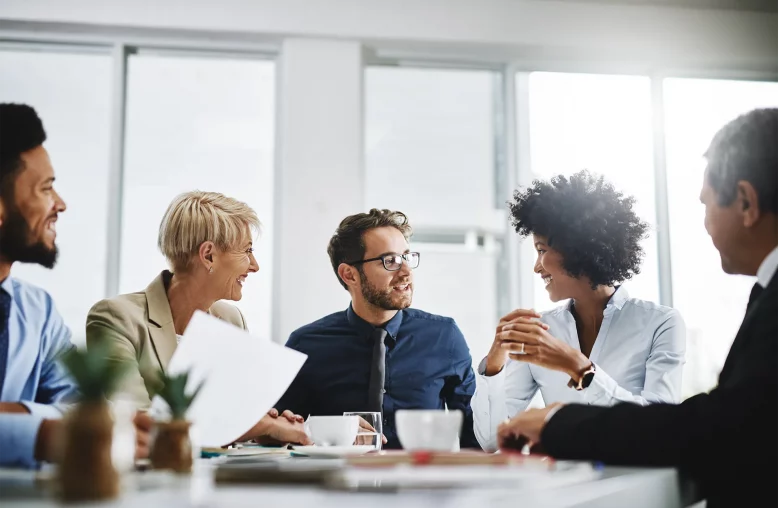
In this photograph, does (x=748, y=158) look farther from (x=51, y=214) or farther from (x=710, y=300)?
(x=710, y=300)

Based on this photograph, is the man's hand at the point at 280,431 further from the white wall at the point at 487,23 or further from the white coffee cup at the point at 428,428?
the white wall at the point at 487,23

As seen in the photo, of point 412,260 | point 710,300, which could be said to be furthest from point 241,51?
point 710,300

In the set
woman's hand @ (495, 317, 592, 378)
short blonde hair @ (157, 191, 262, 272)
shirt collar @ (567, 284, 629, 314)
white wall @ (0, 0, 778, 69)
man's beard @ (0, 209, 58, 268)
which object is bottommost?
woman's hand @ (495, 317, 592, 378)

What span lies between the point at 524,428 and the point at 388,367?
1.57 m

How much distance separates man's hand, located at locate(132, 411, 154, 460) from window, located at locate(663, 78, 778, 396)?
394 centimetres

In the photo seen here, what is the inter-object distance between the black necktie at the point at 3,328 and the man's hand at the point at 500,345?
1.21 metres

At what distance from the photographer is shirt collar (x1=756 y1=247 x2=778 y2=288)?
1.30 m

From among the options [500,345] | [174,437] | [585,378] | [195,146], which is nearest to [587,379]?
[585,378]

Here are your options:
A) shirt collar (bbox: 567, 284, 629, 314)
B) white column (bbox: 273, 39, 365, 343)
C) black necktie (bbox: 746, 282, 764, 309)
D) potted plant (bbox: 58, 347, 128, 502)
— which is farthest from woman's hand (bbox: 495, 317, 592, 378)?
white column (bbox: 273, 39, 365, 343)

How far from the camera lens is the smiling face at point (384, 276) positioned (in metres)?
2.92

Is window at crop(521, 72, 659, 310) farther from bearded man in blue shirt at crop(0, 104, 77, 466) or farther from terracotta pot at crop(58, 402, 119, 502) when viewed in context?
terracotta pot at crop(58, 402, 119, 502)

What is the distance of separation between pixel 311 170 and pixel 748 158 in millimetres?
3231

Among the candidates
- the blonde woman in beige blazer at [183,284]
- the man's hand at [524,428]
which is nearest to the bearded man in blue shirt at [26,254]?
the blonde woman in beige blazer at [183,284]

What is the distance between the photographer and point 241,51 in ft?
15.1
